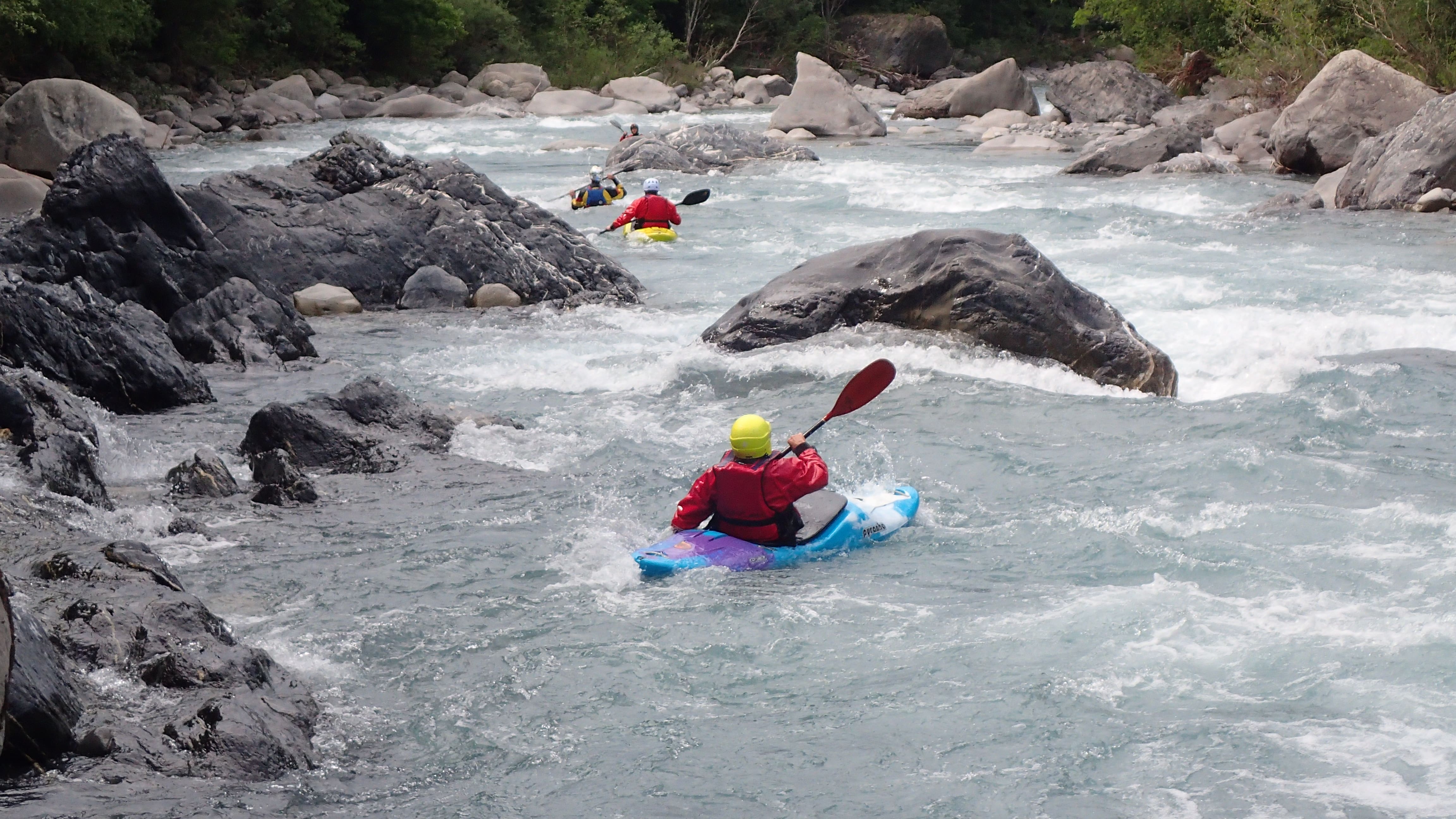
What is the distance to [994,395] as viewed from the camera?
8.07 meters

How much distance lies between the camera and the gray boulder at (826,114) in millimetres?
23797

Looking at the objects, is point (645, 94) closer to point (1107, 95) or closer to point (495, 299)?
point (1107, 95)

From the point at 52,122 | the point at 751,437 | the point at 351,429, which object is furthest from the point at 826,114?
the point at 751,437

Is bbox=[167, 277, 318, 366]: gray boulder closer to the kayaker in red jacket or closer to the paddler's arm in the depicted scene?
the paddler's arm

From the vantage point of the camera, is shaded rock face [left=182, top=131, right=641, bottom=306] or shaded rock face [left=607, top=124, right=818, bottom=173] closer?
shaded rock face [left=182, top=131, right=641, bottom=306]

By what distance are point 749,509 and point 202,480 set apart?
2570mm

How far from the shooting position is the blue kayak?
5766 millimetres

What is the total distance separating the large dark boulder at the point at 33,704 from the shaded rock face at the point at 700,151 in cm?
1528

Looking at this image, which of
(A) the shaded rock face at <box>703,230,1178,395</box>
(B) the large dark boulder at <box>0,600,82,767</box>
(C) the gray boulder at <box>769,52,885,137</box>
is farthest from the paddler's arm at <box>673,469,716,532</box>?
(C) the gray boulder at <box>769,52,885,137</box>

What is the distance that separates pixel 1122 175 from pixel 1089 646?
45.7ft

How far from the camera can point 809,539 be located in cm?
598

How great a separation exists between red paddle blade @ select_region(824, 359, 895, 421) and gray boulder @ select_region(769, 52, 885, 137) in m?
17.4

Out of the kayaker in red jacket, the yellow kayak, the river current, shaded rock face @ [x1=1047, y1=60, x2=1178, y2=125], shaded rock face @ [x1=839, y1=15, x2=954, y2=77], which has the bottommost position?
the river current

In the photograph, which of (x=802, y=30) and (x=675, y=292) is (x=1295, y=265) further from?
(x=802, y=30)
